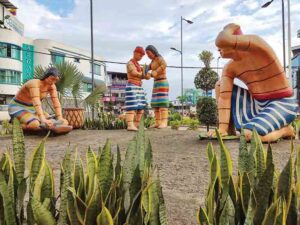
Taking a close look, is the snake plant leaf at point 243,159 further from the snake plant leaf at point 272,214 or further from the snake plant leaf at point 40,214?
the snake plant leaf at point 40,214

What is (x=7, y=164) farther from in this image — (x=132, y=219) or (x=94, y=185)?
(x=132, y=219)

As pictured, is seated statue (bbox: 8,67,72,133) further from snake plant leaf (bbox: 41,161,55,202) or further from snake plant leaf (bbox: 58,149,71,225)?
snake plant leaf (bbox: 58,149,71,225)

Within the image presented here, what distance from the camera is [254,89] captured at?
5.63 m

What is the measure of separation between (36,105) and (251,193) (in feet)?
21.7

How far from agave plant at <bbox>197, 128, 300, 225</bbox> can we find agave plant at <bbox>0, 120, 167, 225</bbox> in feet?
0.76

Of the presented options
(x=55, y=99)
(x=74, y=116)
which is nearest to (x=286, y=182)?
(x=55, y=99)

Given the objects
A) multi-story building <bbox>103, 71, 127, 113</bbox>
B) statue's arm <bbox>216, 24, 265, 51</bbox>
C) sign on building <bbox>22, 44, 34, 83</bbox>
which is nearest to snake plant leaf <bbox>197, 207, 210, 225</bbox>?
statue's arm <bbox>216, 24, 265, 51</bbox>

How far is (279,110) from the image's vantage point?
5453 millimetres

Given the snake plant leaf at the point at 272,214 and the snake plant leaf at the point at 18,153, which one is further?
the snake plant leaf at the point at 18,153

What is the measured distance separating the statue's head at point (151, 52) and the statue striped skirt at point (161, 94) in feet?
2.18

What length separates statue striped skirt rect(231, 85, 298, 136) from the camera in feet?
17.5

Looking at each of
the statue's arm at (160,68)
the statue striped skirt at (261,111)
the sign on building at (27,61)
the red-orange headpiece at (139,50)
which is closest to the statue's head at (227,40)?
the statue striped skirt at (261,111)

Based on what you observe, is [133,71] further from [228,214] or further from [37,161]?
[228,214]

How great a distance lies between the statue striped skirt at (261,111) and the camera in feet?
17.5
